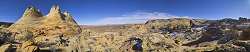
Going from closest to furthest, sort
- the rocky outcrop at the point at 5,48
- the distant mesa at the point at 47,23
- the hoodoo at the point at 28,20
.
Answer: the rocky outcrop at the point at 5,48, the distant mesa at the point at 47,23, the hoodoo at the point at 28,20

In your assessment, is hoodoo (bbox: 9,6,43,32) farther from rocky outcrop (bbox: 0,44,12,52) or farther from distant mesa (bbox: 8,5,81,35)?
rocky outcrop (bbox: 0,44,12,52)

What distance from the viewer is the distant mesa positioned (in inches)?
3014

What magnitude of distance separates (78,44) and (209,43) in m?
15.3

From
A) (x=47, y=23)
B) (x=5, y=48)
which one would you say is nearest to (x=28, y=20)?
(x=47, y=23)

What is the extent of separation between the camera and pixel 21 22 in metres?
82.2

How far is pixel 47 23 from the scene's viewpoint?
7944 centimetres

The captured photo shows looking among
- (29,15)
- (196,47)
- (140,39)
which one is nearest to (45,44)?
(140,39)

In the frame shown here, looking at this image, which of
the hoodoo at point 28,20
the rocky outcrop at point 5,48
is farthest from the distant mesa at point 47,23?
the rocky outcrop at point 5,48

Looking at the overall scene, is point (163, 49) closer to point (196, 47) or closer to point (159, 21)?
point (196, 47)

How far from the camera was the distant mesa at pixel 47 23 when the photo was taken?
7656 centimetres

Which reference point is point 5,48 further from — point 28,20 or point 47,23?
point 28,20

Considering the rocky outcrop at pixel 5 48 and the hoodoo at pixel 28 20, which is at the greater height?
the hoodoo at pixel 28 20

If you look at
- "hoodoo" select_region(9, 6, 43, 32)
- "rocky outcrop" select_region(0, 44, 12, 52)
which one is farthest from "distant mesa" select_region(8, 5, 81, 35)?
"rocky outcrop" select_region(0, 44, 12, 52)

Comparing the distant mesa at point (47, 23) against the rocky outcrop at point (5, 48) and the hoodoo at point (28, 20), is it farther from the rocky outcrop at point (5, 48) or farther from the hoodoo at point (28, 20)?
the rocky outcrop at point (5, 48)
